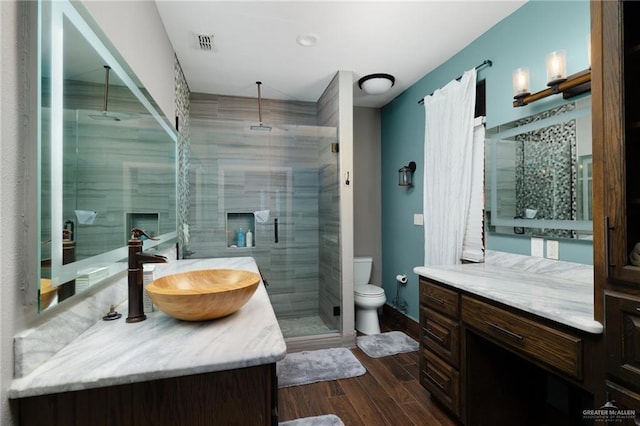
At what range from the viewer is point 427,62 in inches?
102

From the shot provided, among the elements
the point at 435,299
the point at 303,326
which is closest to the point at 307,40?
the point at 435,299

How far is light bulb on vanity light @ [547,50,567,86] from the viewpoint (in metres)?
1.57

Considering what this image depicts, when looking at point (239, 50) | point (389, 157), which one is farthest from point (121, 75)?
point (389, 157)

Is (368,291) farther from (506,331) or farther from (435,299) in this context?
(506,331)

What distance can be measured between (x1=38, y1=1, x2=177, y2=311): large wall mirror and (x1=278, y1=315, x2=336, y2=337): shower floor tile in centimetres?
188

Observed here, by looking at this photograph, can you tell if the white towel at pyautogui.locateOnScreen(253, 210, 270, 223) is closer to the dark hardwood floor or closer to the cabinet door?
the dark hardwood floor

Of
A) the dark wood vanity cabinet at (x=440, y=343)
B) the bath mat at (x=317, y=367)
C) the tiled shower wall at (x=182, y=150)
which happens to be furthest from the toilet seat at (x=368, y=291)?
the tiled shower wall at (x=182, y=150)

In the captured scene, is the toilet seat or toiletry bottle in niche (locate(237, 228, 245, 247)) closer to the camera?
the toilet seat

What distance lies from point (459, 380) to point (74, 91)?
83.3 inches

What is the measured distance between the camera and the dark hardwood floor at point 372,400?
1.78 meters

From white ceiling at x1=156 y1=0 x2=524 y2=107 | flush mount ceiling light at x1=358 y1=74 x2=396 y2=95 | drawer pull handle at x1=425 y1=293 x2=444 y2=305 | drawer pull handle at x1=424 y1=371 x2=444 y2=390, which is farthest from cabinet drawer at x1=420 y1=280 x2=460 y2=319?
flush mount ceiling light at x1=358 y1=74 x2=396 y2=95

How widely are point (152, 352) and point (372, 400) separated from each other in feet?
5.47

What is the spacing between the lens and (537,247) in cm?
181

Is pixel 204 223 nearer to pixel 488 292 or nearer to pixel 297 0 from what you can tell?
pixel 297 0
